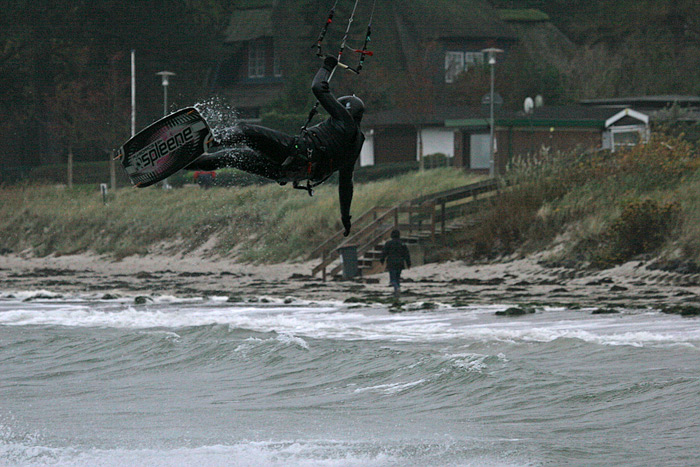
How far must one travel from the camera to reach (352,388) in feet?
72.7

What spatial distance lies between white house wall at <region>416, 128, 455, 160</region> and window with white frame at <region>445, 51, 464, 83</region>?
14.8m

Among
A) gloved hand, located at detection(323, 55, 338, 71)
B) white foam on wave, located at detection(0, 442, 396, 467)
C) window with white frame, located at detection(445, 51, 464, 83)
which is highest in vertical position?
window with white frame, located at detection(445, 51, 464, 83)

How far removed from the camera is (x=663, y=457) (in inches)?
640

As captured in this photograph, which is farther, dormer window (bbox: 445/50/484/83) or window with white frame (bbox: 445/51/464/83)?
window with white frame (bbox: 445/51/464/83)

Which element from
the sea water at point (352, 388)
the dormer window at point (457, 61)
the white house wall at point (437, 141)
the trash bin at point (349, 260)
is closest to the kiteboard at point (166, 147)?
the sea water at point (352, 388)

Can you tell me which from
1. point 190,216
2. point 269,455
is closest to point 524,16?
point 190,216

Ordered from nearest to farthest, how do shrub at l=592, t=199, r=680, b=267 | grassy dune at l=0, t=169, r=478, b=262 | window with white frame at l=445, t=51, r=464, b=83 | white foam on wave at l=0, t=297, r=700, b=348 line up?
white foam on wave at l=0, t=297, r=700, b=348, shrub at l=592, t=199, r=680, b=267, grassy dune at l=0, t=169, r=478, b=262, window with white frame at l=445, t=51, r=464, b=83

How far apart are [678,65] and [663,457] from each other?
61782 millimetres

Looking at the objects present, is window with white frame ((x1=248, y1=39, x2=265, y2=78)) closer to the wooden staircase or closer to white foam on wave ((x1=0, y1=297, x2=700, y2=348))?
the wooden staircase

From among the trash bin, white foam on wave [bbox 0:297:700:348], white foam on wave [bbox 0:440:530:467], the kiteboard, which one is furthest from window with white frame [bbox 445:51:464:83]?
the kiteboard

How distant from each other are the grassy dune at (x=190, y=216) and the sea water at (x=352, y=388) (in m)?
11.6

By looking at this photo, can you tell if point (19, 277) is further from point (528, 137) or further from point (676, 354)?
point (676, 354)

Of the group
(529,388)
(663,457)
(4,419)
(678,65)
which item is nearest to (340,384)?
(529,388)

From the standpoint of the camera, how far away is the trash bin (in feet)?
118
